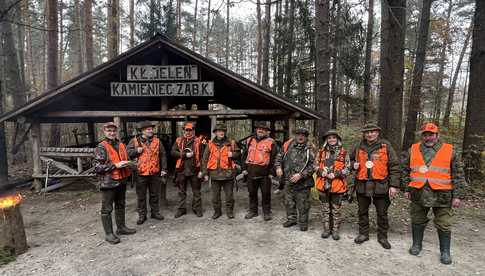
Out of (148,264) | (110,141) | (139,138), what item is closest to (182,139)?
(139,138)

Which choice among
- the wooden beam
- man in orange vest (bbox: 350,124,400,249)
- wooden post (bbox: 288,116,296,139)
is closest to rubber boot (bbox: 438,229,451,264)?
man in orange vest (bbox: 350,124,400,249)

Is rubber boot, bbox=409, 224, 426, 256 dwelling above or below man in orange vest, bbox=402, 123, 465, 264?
below

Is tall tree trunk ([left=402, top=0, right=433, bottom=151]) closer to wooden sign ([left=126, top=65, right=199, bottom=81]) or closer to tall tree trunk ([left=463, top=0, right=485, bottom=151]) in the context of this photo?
tall tree trunk ([left=463, top=0, right=485, bottom=151])

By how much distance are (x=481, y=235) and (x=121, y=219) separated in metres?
6.80

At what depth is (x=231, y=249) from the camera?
14.4ft

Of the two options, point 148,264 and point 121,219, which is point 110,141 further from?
point 148,264

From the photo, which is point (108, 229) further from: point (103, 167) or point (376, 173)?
point (376, 173)

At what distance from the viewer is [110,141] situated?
14.9ft

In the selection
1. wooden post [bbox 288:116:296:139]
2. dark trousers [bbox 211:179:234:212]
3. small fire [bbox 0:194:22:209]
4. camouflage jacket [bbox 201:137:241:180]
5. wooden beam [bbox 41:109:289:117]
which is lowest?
dark trousers [bbox 211:179:234:212]

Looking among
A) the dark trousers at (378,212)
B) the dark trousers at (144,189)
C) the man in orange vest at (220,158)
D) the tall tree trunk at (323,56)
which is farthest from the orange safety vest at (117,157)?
the tall tree trunk at (323,56)

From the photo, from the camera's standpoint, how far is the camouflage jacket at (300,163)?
4.85 metres

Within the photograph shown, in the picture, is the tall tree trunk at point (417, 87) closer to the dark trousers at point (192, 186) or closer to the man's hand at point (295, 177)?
the man's hand at point (295, 177)

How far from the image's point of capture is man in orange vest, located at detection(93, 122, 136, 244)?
4.34m

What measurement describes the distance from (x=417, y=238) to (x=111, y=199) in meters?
5.10
